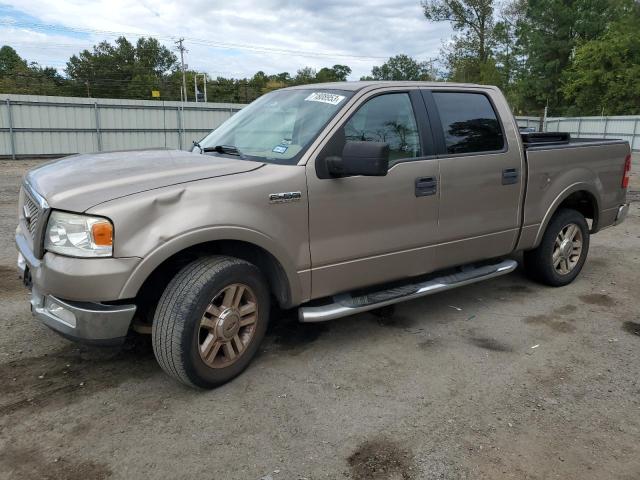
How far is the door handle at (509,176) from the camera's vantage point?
4.53 metres

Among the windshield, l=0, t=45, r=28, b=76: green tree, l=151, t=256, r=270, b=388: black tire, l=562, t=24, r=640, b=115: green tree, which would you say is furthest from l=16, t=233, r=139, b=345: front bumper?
l=0, t=45, r=28, b=76: green tree

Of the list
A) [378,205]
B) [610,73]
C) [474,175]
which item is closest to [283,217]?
[378,205]

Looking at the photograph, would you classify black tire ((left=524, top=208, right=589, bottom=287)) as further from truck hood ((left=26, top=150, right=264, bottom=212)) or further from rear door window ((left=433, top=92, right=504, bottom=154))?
truck hood ((left=26, top=150, right=264, bottom=212))

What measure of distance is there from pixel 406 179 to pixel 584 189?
2431 millimetres

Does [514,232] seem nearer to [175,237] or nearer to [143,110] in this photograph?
[175,237]

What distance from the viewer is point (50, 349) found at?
3.78 metres

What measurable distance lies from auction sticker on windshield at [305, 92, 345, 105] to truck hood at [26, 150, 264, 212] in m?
0.77

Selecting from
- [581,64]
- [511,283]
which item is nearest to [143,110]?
[511,283]

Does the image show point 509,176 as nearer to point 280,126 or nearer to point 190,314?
point 280,126

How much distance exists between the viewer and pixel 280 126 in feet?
12.7

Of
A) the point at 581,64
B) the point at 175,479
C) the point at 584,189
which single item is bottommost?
the point at 175,479

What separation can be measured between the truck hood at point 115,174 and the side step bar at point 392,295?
3.41 feet

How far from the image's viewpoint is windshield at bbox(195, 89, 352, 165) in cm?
360

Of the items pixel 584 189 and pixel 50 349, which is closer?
pixel 50 349
